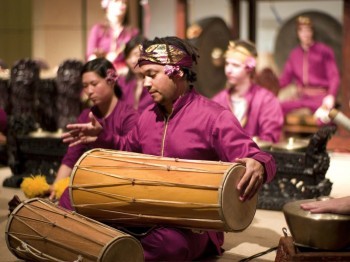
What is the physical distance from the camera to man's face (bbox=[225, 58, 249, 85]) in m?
4.77

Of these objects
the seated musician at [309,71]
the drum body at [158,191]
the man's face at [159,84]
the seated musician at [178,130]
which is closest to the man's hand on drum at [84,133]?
the seated musician at [178,130]

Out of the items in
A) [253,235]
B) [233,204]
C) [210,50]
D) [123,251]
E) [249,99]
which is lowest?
[253,235]

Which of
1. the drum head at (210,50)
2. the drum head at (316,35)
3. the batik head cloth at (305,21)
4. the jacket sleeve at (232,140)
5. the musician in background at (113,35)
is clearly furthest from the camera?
the drum head at (316,35)

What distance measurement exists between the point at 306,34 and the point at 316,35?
0.62 meters

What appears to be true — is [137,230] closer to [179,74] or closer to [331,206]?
[179,74]

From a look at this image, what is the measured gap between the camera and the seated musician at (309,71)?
670 cm

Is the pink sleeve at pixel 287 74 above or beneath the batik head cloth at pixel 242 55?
beneath

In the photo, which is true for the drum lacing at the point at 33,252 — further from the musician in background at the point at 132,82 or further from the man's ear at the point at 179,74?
the musician in background at the point at 132,82

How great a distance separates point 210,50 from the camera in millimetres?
5980

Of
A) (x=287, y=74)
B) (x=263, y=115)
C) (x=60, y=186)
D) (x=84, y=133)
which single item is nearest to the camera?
(x=84, y=133)

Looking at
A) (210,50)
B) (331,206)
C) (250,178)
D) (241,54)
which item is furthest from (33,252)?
(210,50)

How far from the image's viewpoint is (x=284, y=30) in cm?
777

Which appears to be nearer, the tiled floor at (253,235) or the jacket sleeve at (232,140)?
the jacket sleeve at (232,140)

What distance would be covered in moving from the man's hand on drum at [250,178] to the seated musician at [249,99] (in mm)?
1745
